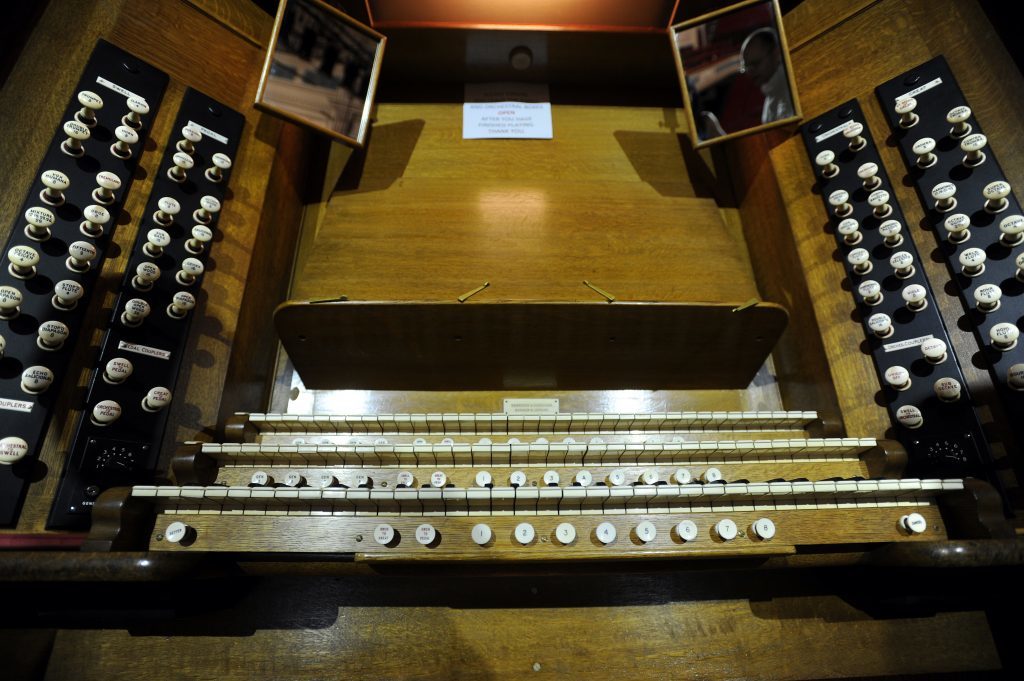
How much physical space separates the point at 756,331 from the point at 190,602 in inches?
72.7

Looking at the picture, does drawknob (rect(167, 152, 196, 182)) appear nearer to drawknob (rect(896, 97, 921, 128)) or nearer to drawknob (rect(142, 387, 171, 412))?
drawknob (rect(142, 387, 171, 412))

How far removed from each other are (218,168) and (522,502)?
5.42 feet

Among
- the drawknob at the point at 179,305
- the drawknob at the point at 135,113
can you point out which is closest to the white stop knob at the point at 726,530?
the drawknob at the point at 179,305

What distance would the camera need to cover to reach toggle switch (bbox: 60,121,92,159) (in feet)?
5.41

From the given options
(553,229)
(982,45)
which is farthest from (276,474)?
(982,45)

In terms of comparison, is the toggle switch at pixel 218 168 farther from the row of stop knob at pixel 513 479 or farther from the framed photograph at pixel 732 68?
the framed photograph at pixel 732 68

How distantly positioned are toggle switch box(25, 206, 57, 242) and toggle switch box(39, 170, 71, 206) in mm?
49

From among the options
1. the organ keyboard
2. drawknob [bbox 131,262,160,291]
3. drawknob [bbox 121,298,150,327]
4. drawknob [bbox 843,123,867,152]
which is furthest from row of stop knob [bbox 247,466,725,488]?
drawknob [bbox 843,123,867,152]

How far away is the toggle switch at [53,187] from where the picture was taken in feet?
5.09

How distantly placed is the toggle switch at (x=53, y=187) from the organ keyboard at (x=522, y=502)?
0.89 metres

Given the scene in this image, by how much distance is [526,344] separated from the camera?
1837 millimetres

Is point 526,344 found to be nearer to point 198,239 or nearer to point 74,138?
point 198,239

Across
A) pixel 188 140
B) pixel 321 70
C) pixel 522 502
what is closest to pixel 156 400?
pixel 188 140

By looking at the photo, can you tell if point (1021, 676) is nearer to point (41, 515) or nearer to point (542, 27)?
point (41, 515)
